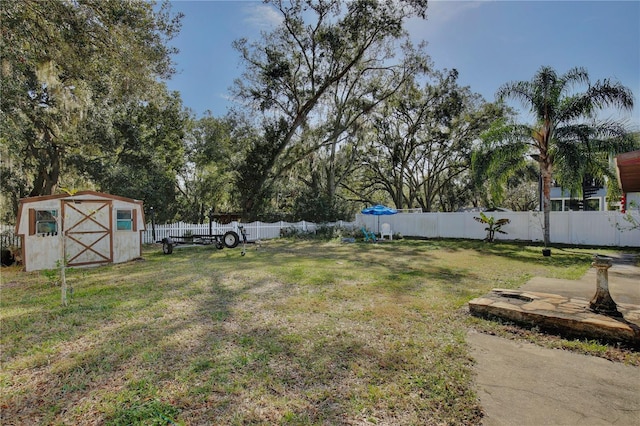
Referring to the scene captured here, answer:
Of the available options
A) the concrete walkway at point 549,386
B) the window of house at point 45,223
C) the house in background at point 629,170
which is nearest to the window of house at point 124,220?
the window of house at point 45,223

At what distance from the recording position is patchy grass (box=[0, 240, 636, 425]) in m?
2.17

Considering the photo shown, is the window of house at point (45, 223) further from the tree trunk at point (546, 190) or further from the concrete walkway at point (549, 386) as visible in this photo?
the tree trunk at point (546, 190)

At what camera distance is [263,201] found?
1805cm

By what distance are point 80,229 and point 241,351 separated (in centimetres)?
742

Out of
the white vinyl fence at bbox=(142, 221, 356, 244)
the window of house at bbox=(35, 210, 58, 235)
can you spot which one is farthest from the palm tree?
the window of house at bbox=(35, 210, 58, 235)

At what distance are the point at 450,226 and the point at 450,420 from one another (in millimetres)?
14759

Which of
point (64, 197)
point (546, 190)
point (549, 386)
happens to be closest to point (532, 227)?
point (546, 190)

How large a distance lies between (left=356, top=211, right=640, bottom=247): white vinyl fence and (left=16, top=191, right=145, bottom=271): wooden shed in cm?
1255

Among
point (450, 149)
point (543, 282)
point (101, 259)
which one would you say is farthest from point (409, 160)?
point (101, 259)

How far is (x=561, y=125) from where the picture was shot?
10.2 m

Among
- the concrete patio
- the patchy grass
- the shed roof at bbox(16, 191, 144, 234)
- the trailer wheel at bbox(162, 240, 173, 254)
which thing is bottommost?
the patchy grass

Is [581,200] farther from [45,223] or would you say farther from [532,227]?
[45,223]

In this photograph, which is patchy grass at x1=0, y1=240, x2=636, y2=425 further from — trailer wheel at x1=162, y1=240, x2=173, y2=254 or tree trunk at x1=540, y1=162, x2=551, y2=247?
tree trunk at x1=540, y1=162, x2=551, y2=247

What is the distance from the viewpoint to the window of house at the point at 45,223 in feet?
24.5
